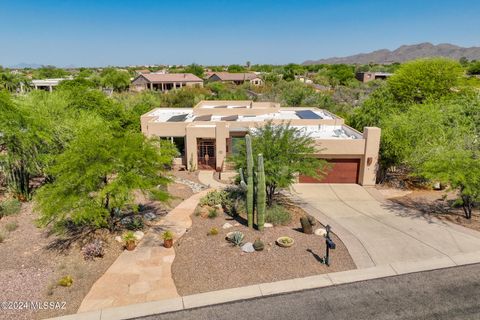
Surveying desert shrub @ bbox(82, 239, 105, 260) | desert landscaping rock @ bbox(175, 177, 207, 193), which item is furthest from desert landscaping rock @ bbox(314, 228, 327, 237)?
desert shrub @ bbox(82, 239, 105, 260)

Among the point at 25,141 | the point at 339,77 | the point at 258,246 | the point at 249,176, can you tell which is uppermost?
the point at 339,77

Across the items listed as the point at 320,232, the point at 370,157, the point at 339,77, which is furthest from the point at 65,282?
the point at 339,77

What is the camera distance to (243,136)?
28047 millimetres

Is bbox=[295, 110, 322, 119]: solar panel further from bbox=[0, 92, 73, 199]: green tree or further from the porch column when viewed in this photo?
bbox=[0, 92, 73, 199]: green tree

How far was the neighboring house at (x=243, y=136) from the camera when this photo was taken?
947 inches

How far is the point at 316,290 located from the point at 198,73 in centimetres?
12697

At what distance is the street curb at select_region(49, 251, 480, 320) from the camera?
11.3m

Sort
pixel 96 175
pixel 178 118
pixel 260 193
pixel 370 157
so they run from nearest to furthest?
pixel 96 175, pixel 260 193, pixel 370 157, pixel 178 118

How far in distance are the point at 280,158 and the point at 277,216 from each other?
127 inches

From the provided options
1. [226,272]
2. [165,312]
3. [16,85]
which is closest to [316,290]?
[226,272]

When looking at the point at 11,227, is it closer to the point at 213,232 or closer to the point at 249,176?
the point at 213,232

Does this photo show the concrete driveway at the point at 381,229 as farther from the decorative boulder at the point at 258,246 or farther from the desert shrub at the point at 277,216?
the decorative boulder at the point at 258,246

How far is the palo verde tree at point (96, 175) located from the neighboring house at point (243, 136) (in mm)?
5275

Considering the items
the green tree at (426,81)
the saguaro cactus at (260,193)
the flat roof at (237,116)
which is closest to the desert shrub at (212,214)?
the saguaro cactus at (260,193)
